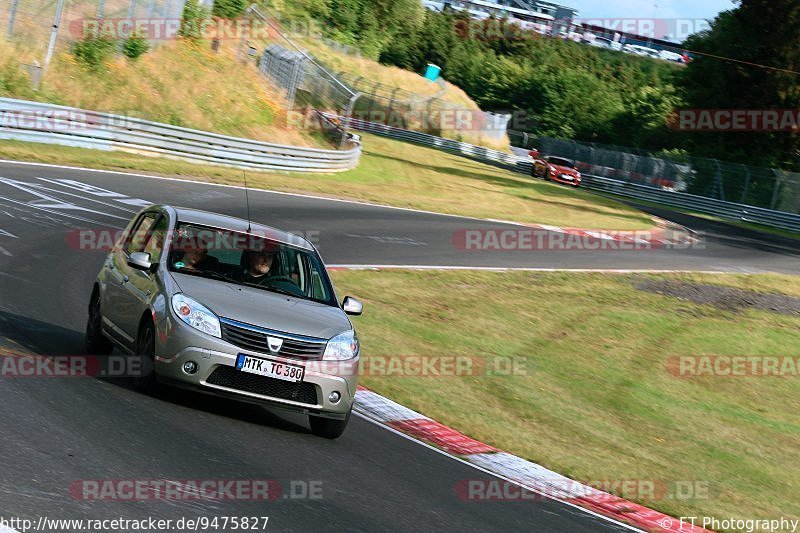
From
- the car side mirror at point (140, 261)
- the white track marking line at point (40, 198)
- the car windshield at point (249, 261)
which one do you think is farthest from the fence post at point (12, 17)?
the car side mirror at point (140, 261)

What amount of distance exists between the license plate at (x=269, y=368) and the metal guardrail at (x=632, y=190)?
38.6 metres

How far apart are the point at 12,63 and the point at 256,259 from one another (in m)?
24.6

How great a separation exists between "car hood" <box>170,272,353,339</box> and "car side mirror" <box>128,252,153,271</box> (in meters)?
0.25

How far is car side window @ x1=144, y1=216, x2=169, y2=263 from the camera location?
9.41m

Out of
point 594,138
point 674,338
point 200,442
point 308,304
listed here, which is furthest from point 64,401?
point 594,138

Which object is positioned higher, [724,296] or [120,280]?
[120,280]

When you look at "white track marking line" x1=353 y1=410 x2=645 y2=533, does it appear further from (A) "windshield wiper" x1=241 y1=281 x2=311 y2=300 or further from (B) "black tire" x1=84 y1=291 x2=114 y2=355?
(B) "black tire" x1=84 y1=291 x2=114 y2=355

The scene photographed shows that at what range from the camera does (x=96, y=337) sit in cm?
1002

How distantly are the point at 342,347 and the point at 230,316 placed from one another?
98 centimetres

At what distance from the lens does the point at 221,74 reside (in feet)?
138

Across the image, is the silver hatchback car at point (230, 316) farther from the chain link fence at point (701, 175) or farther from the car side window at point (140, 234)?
the chain link fence at point (701, 175)

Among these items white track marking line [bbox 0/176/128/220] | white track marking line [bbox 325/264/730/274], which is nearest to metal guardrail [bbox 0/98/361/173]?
white track marking line [bbox 0/176/128/220]

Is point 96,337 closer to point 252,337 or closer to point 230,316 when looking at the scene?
point 230,316

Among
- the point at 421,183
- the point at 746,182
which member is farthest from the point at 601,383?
the point at 746,182
